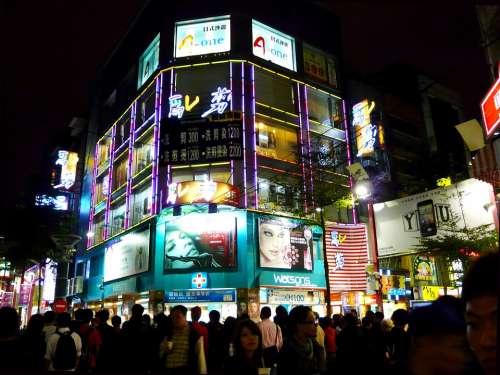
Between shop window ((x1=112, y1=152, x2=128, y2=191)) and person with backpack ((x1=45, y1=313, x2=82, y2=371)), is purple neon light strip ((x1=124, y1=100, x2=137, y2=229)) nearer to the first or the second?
shop window ((x1=112, y1=152, x2=128, y2=191))

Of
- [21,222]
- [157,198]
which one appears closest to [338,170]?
[157,198]

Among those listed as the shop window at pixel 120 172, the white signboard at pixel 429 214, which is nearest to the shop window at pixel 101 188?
the shop window at pixel 120 172

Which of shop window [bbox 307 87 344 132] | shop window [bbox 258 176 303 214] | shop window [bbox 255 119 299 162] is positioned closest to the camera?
shop window [bbox 258 176 303 214]

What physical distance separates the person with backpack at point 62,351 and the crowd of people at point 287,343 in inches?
0.5

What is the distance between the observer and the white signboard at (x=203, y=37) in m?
23.6

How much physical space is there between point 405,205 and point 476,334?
13714 millimetres

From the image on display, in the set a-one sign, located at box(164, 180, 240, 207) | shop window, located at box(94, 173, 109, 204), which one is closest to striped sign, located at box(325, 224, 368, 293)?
a-one sign, located at box(164, 180, 240, 207)

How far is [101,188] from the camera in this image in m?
A: 32.3

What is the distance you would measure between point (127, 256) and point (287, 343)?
2104 cm

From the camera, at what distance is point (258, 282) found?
19734 mm

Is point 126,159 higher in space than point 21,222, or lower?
higher

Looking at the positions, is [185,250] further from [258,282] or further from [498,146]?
[498,146]

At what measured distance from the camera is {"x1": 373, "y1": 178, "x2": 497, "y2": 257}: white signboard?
12844mm

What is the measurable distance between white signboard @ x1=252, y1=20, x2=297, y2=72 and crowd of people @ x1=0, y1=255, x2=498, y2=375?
17866 mm
